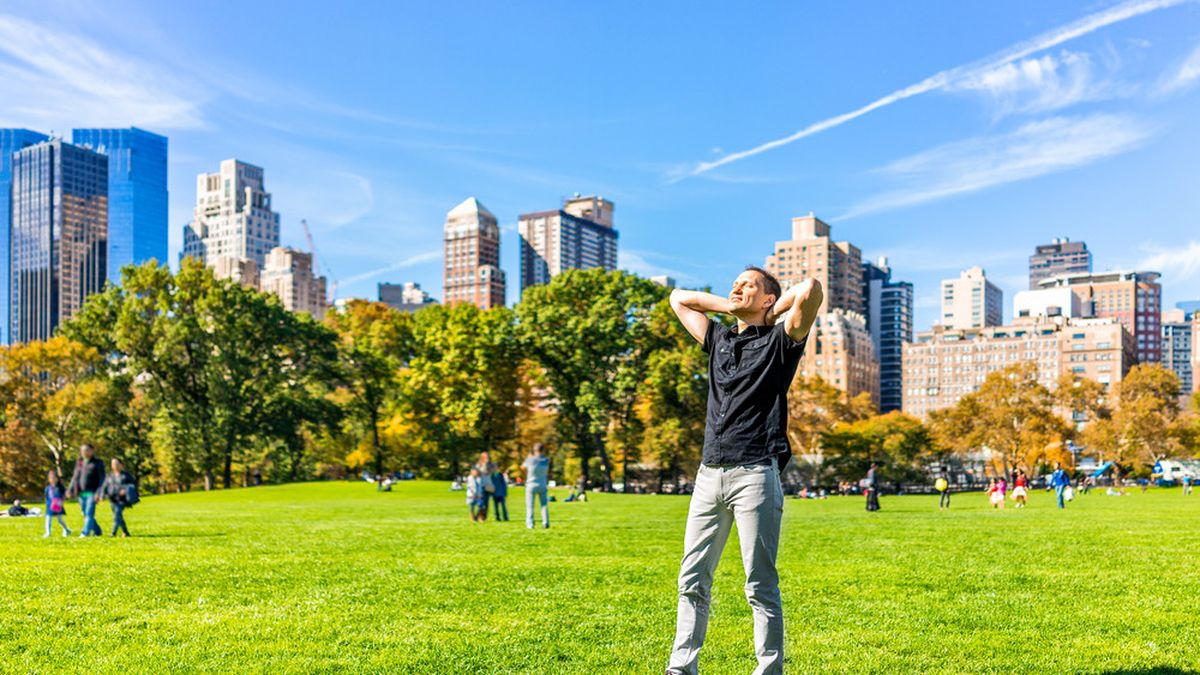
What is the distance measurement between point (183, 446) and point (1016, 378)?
68.4m

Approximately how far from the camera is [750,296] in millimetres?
6719

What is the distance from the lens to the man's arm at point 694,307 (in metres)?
7.12

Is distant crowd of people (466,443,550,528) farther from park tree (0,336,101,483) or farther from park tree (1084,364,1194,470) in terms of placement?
park tree (1084,364,1194,470)

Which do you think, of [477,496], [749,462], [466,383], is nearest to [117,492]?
[477,496]

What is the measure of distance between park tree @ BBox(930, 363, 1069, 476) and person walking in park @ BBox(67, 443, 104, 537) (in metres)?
76.8

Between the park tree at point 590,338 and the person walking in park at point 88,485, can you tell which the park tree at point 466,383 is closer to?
the park tree at point 590,338

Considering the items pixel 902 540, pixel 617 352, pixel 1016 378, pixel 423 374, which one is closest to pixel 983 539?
pixel 902 540

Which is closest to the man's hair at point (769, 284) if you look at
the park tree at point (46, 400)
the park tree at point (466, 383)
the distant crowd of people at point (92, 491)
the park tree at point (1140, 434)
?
the distant crowd of people at point (92, 491)

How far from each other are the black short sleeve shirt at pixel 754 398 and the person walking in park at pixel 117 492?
19200mm

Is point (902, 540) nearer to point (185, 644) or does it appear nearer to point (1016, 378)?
point (185, 644)

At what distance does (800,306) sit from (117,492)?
20.2m

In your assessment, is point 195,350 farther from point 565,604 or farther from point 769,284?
point 769,284

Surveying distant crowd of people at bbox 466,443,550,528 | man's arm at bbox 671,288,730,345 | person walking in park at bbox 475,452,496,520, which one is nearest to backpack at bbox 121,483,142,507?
distant crowd of people at bbox 466,443,550,528

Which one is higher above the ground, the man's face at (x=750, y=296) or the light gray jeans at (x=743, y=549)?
the man's face at (x=750, y=296)
